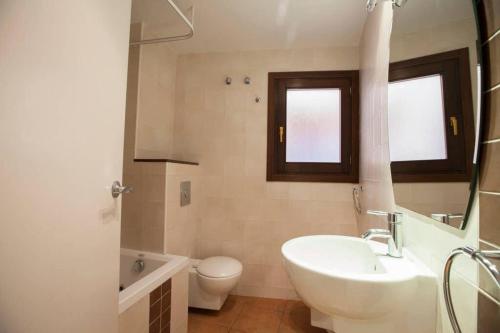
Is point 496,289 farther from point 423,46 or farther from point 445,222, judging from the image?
point 423,46

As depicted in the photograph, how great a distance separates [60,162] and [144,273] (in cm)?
125

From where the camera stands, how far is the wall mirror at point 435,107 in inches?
22.5

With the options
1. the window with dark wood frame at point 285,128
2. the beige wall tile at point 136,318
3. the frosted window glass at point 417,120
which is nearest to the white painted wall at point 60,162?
the beige wall tile at point 136,318

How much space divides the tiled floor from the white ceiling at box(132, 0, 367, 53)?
247cm

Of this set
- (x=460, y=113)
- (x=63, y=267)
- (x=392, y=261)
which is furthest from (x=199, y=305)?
(x=460, y=113)

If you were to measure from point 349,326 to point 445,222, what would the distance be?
473mm

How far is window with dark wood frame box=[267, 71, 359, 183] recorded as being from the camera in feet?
6.59

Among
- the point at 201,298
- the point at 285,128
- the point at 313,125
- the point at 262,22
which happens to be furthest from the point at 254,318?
the point at 262,22

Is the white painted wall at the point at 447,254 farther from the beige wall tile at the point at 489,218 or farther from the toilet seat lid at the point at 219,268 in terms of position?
the toilet seat lid at the point at 219,268

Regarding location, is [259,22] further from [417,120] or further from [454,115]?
[454,115]

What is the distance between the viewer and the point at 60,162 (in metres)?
0.68

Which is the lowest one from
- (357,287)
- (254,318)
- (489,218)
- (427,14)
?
(254,318)

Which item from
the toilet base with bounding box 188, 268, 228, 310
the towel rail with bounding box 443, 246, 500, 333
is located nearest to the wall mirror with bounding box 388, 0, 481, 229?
the towel rail with bounding box 443, 246, 500, 333

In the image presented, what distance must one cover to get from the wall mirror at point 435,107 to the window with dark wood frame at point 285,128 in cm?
97
